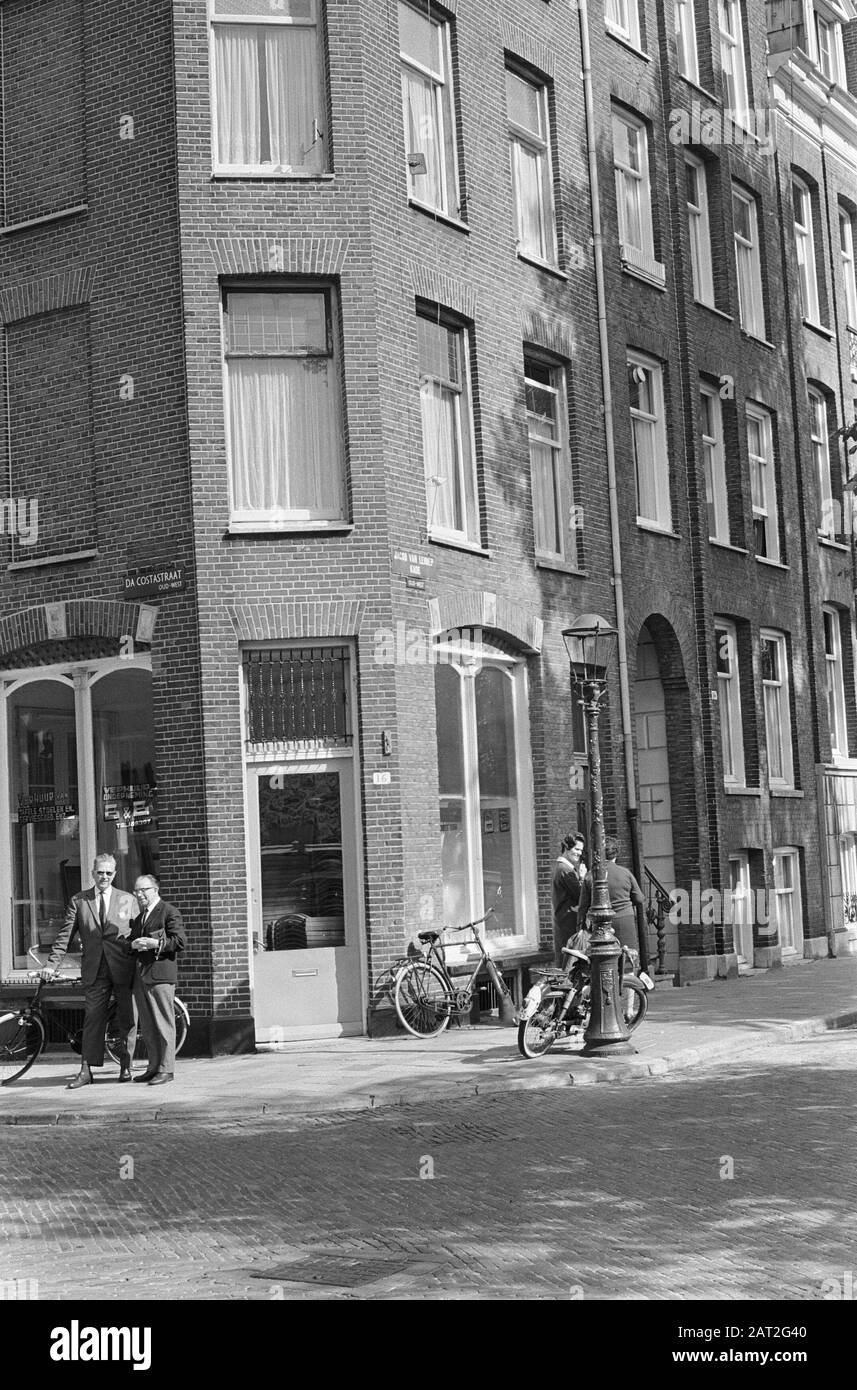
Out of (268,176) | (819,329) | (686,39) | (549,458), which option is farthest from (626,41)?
(268,176)

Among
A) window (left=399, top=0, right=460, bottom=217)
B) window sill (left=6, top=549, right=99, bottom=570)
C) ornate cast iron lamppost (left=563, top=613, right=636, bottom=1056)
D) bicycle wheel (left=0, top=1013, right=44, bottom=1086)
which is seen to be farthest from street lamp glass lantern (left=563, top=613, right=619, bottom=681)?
bicycle wheel (left=0, top=1013, right=44, bottom=1086)

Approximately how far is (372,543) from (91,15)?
651 cm

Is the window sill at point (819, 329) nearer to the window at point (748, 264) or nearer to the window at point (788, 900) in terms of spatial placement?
the window at point (748, 264)

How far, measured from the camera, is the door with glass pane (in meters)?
17.4

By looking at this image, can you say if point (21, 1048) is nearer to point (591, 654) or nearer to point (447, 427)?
point (447, 427)

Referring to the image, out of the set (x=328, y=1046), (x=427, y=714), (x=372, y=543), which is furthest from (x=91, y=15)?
(x=328, y=1046)

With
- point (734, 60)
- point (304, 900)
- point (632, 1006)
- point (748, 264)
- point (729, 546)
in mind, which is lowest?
point (632, 1006)

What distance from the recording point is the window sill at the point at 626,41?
944 inches

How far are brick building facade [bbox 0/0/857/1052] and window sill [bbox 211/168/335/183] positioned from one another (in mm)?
42

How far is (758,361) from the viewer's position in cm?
2759

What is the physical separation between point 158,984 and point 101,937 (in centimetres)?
86

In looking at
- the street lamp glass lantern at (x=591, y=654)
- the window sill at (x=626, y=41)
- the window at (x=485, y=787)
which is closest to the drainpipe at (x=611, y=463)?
the street lamp glass lantern at (x=591, y=654)

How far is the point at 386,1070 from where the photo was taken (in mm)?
14742

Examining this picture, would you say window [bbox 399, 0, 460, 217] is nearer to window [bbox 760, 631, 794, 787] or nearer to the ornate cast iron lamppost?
the ornate cast iron lamppost
